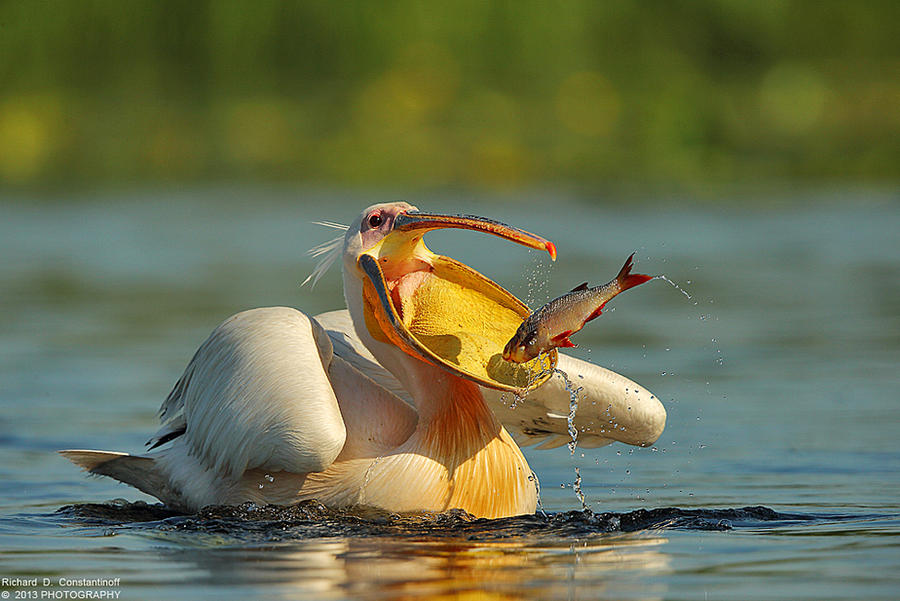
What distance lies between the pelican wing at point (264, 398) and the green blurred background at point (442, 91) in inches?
735

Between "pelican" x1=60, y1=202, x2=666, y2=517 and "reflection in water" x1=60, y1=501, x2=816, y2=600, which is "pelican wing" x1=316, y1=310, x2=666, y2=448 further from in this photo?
"reflection in water" x1=60, y1=501, x2=816, y2=600

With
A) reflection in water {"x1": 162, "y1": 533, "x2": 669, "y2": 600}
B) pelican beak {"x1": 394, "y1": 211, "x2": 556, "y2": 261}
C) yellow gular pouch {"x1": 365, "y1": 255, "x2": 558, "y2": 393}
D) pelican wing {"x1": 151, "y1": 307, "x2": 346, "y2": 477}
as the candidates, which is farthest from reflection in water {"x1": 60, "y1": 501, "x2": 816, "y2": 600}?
pelican beak {"x1": 394, "y1": 211, "x2": 556, "y2": 261}

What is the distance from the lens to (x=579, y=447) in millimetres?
6215

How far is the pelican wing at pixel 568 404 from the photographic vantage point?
5.67m

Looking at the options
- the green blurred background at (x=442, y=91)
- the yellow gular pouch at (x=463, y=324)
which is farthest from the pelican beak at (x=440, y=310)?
the green blurred background at (x=442, y=91)

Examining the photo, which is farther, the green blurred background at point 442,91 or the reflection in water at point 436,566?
the green blurred background at point 442,91

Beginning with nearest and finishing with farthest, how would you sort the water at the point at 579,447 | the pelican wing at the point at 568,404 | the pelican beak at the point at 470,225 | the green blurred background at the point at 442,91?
the water at the point at 579,447 < the pelican beak at the point at 470,225 < the pelican wing at the point at 568,404 < the green blurred background at the point at 442,91

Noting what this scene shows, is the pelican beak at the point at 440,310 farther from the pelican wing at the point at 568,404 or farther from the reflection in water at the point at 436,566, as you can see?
the reflection in water at the point at 436,566

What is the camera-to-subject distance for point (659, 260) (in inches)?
554

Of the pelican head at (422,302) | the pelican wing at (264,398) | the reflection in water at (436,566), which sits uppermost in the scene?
the pelican head at (422,302)

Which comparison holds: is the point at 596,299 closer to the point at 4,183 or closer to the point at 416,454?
the point at 416,454

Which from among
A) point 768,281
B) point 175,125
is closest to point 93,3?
point 175,125

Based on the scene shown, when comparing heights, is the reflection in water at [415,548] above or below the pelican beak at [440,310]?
below

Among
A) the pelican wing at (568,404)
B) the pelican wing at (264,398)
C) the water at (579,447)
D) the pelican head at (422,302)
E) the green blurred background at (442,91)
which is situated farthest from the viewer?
the green blurred background at (442,91)
